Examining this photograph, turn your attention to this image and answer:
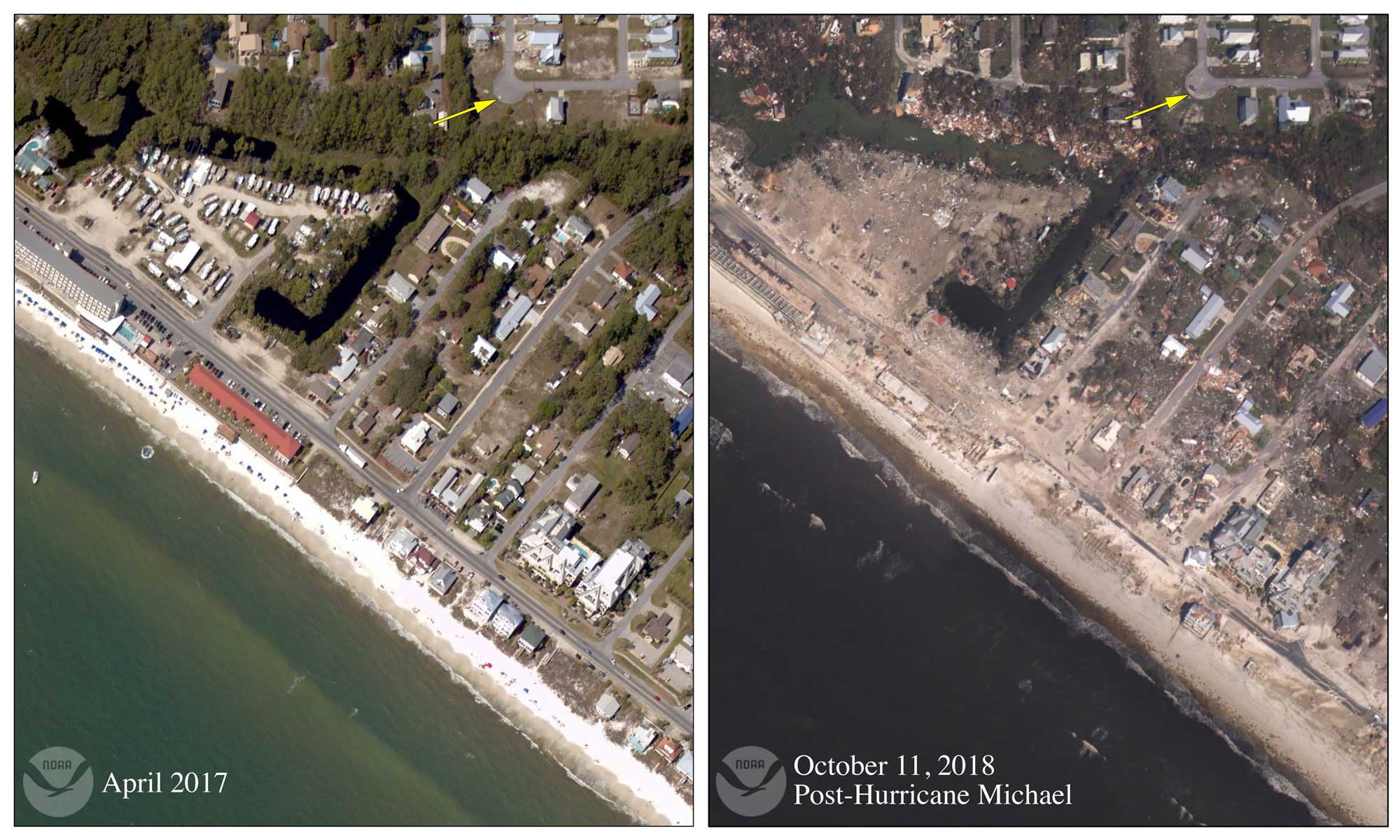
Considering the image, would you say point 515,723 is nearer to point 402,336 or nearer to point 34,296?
point 402,336

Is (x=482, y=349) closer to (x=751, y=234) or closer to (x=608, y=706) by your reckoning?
(x=751, y=234)

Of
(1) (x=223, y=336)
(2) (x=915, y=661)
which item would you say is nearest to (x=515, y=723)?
(2) (x=915, y=661)

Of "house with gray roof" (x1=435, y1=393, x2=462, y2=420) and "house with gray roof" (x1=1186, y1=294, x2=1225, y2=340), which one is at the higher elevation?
"house with gray roof" (x1=1186, y1=294, x2=1225, y2=340)

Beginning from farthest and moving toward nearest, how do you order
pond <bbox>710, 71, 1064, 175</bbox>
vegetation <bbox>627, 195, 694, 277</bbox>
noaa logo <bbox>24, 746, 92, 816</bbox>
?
pond <bbox>710, 71, 1064, 175</bbox> < vegetation <bbox>627, 195, 694, 277</bbox> < noaa logo <bbox>24, 746, 92, 816</bbox>

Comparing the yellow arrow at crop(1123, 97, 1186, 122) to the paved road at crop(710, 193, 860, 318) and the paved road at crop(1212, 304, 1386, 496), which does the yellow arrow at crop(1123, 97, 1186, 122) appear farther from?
the paved road at crop(710, 193, 860, 318)

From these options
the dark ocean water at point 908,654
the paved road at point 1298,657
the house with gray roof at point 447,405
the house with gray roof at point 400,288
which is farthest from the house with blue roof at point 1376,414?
the house with gray roof at point 400,288

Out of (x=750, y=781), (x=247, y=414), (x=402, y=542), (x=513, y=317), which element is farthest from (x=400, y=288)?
(x=750, y=781)

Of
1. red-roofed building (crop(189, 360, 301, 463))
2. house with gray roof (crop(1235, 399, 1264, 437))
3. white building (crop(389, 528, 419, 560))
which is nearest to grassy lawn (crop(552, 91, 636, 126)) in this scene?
red-roofed building (crop(189, 360, 301, 463))
